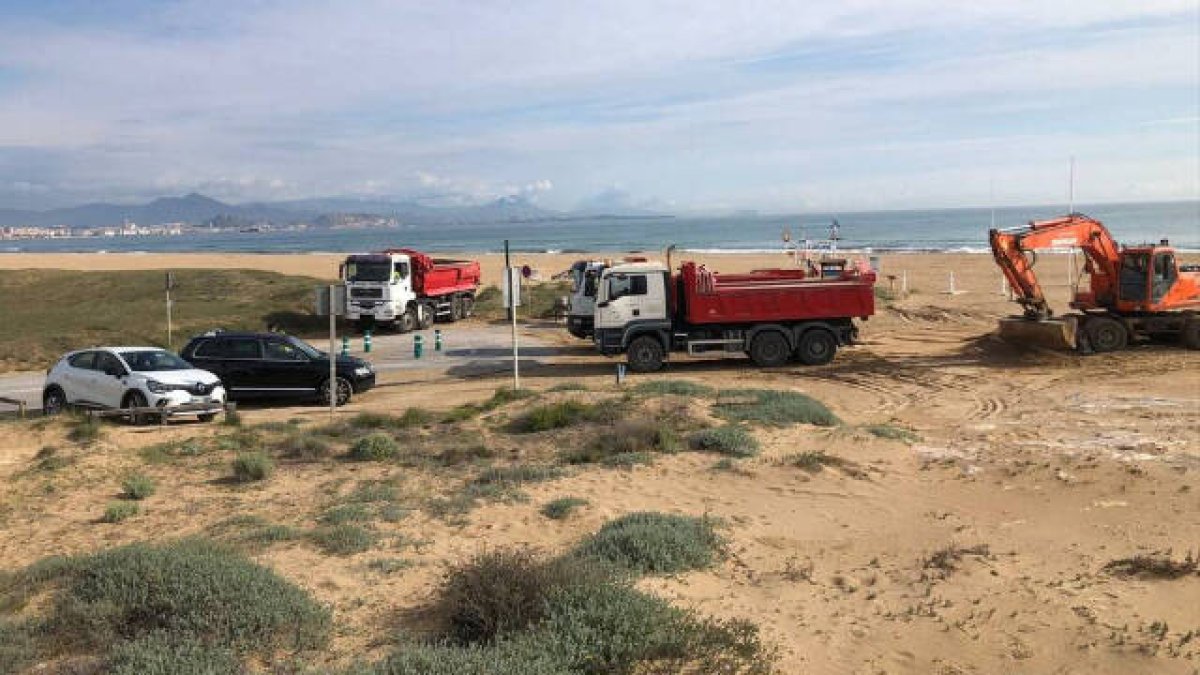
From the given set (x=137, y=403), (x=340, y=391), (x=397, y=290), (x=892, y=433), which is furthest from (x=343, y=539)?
(x=397, y=290)

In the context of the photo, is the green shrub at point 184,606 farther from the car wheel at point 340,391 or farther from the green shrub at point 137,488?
the car wheel at point 340,391

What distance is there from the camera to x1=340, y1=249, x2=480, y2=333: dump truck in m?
32.5

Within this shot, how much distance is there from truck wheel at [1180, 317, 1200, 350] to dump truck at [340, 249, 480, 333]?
2337cm

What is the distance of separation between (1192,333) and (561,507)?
20.6 metres

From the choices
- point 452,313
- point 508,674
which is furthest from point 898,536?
point 452,313

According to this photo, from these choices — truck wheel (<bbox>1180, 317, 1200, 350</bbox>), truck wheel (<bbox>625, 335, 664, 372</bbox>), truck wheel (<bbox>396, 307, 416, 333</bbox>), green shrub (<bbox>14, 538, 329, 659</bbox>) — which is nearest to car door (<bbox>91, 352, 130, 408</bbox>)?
green shrub (<bbox>14, 538, 329, 659</bbox>)

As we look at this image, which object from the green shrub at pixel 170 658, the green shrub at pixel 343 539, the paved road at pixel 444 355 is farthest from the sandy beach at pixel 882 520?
the paved road at pixel 444 355

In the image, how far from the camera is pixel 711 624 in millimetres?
7594

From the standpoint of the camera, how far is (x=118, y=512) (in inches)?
453

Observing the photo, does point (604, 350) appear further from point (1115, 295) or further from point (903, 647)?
point (903, 647)

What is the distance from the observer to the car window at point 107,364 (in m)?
18.2

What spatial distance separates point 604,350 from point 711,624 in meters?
16.8

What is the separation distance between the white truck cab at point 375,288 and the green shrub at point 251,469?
19.0 m

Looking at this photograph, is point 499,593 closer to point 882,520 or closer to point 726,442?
point 882,520
